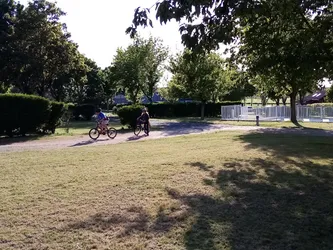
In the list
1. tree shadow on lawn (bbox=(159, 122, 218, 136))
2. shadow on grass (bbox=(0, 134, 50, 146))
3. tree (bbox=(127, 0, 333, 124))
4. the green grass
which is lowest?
tree shadow on lawn (bbox=(159, 122, 218, 136))

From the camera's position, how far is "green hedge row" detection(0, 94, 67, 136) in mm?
18781

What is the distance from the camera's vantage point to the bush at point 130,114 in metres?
24.1

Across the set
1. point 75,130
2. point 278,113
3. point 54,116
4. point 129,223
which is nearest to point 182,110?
point 278,113

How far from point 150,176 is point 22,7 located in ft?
118

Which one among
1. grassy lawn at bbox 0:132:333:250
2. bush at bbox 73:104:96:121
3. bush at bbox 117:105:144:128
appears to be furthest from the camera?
bush at bbox 73:104:96:121

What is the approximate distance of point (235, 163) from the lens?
8820 mm

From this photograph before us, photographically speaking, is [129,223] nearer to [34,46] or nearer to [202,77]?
[34,46]

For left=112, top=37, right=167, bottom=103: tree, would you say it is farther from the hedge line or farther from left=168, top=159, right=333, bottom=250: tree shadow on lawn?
left=168, top=159, right=333, bottom=250: tree shadow on lawn

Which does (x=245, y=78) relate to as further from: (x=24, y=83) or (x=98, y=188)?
(x=24, y=83)

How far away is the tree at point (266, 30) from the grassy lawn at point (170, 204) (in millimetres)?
2357

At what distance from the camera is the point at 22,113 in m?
19.3

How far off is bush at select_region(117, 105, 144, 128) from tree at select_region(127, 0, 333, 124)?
9.18 metres

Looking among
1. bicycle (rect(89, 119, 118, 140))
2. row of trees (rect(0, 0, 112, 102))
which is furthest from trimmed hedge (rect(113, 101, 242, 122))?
bicycle (rect(89, 119, 118, 140))

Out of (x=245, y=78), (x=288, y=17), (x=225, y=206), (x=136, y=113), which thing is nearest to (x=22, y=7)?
(x=136, y=113)
